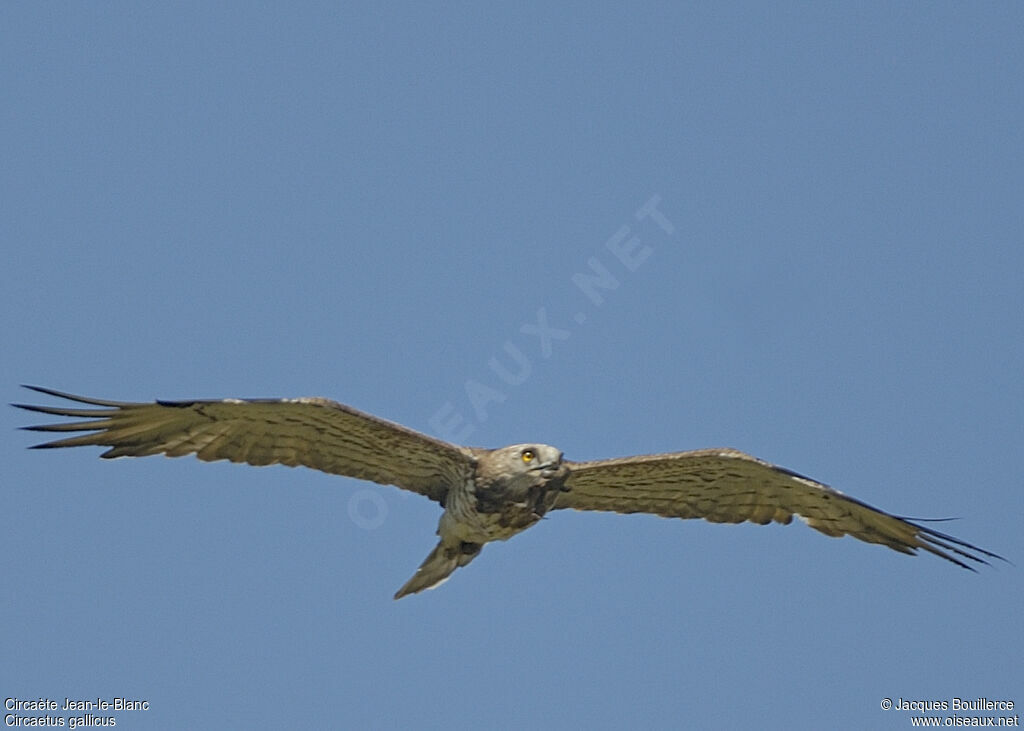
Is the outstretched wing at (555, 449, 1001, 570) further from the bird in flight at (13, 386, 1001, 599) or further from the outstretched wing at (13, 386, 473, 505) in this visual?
the outstretched wing at (13, 386, 473, 505)

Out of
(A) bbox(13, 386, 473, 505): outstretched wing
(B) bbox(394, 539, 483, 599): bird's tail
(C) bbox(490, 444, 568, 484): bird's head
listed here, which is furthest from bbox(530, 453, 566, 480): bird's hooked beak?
(B) bbox(394, 539, 483, 599): bird's tail

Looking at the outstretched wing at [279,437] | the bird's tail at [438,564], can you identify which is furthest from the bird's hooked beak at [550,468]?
the bird's tail at [438,564]

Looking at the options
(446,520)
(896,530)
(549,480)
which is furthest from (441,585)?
(896,530)

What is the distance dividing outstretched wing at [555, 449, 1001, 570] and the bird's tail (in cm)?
121

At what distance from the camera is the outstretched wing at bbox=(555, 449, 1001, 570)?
15.3 m

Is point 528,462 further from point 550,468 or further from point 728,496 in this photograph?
point 728,496

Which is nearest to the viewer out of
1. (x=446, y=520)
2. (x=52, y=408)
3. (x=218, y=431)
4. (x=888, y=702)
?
(x=52, y=408)

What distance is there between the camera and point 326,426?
14.6m

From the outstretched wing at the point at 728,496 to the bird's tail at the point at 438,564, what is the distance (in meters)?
1.21

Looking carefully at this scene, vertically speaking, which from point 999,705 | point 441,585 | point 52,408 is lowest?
point 999,705

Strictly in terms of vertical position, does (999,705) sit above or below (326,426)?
below

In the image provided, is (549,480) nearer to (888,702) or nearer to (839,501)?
(839,501)

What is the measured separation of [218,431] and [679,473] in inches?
188

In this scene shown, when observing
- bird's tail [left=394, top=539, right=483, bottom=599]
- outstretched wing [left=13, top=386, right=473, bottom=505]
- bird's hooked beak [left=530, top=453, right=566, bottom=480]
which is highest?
outstretched wing [left=13, top=386, right=473, bottom=505]
